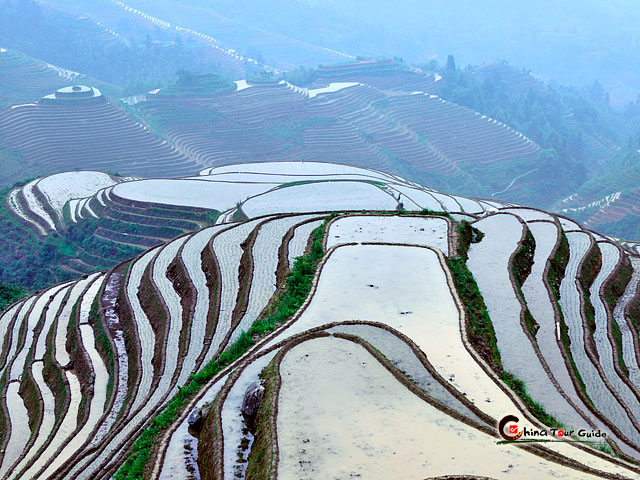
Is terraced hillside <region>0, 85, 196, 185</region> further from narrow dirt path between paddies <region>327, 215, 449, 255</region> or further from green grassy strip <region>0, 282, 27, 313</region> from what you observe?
narrow dirt path between paddies <region>327, 215, 449, 255</region>

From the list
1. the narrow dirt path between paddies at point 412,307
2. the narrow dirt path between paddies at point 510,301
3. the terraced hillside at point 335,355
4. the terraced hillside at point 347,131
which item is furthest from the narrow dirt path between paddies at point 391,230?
the terraced hillside at point 347,131

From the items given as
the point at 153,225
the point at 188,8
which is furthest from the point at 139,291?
the point at 188,8

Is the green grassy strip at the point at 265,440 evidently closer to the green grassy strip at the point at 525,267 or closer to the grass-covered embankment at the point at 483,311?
the grass-covered embankment at the point at 483,311

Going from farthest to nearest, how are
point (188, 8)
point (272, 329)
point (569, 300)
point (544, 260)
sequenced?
1. point (188, 8)
2. point (544, 260)
3. point (569, 300)
4. point (272, 329)

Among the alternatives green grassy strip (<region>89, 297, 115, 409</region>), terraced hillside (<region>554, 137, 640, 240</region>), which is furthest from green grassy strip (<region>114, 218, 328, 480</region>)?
terraced hillside (<region>554, 137, 640, 240</region>)

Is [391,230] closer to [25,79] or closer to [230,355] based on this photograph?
[230,355]

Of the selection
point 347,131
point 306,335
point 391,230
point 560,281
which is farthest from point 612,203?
point 306,335

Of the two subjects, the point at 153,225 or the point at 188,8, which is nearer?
the point at 153,225

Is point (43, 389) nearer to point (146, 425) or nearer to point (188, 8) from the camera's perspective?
point (146, 425)
